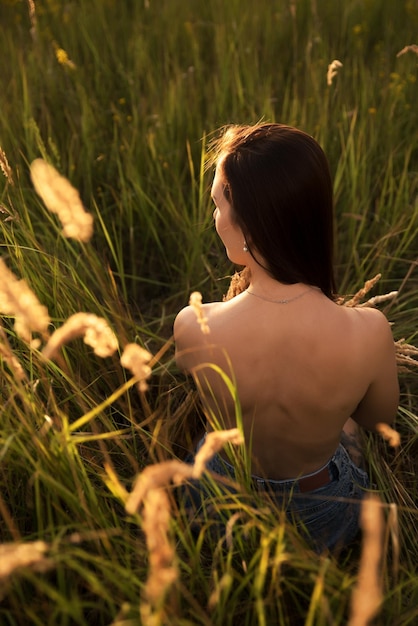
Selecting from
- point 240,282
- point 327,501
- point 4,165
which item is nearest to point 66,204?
point 4,165

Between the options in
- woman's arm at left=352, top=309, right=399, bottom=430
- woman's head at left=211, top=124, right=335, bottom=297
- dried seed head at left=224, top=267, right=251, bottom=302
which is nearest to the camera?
woman's head at left=211, top=124, right=335, bottom=297

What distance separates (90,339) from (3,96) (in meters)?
2.25

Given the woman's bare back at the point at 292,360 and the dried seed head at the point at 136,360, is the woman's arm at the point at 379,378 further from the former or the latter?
the dried seed head at the point at 136,360

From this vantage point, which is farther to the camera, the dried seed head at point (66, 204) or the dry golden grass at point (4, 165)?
the dry golden grass at point (4, 165)

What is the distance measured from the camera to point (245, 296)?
1.41 metres

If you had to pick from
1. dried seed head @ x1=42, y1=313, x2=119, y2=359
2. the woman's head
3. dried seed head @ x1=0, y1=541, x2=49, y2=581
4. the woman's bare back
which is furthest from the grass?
the woman's head

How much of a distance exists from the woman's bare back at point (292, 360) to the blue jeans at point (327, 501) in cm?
12

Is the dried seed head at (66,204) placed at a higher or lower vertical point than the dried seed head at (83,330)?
higher

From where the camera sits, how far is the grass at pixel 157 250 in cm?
114

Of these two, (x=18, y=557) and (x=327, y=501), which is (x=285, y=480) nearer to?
(x=327, y=501)

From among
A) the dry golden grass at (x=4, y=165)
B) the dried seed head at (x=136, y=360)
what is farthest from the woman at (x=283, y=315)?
the dry golden grass at (x=4, y=165)

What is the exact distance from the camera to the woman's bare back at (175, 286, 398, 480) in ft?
4.48

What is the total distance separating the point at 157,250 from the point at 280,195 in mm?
1374

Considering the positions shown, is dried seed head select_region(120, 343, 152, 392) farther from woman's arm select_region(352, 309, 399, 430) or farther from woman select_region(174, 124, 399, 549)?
woman's arm select_region(352, 309, 399, 430)
